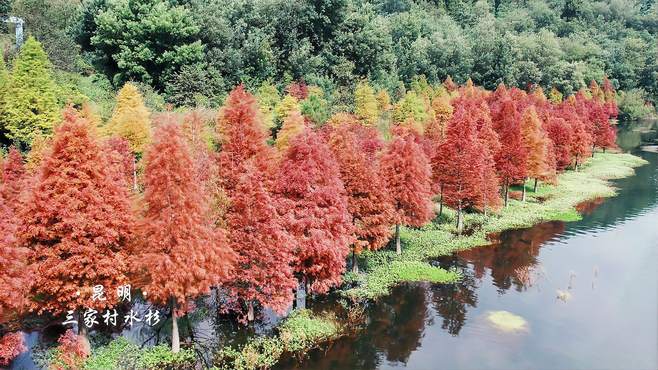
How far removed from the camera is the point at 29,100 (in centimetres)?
5059

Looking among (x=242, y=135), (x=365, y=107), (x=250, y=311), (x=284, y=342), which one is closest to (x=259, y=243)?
(x=250, y=311)

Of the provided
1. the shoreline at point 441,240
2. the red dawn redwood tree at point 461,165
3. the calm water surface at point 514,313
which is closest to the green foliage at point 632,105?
the shoreline at point 441,240

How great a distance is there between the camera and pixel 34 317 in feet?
113

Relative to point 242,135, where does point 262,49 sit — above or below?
above

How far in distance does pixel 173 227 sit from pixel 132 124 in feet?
90.8

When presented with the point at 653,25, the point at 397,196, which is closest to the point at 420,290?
the point at 397,196

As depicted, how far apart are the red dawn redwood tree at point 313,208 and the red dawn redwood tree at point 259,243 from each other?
1.62 meters

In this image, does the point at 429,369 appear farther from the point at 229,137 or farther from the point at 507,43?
the point at 507,43

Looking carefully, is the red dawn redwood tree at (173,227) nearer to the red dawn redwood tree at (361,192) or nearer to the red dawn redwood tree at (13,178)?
the red dawn redwood tree at (13,178)

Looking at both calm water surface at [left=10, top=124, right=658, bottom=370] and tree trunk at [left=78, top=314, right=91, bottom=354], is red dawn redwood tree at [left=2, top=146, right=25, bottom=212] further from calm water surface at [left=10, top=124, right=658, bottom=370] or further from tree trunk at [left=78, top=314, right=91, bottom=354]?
tree trunk at [left=78, top=314, right=91, bottom=354]

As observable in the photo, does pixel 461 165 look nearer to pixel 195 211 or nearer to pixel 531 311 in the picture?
pixel 531 311

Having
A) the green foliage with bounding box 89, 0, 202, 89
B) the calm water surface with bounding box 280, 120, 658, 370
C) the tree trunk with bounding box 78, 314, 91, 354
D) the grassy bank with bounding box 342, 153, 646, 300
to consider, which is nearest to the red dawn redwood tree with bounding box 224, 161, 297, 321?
the calm water surface with bounding box 280, 120, 658, 370

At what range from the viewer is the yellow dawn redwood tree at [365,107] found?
7738cm

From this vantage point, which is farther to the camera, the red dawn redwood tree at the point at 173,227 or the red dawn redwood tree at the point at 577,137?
the red dawn redwood tree at the point at 577,137
